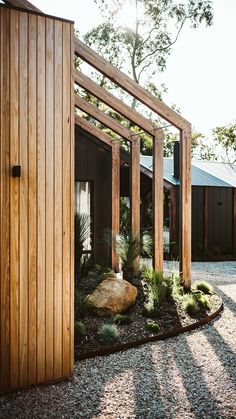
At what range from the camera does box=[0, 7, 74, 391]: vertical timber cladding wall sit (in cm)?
327

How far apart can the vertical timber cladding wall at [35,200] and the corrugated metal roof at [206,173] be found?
862 cm

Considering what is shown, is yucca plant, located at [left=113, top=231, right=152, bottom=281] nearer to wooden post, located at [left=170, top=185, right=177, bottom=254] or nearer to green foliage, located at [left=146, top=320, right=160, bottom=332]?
green foliage, located at [left=146, top=320, right=160, bottom=332]

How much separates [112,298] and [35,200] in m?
2.60

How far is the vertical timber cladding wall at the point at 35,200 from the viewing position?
3.27 m

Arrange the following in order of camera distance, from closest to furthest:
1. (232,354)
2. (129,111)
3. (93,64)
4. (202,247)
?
(232,354) → (93,64) → (129,111) → (202,247)

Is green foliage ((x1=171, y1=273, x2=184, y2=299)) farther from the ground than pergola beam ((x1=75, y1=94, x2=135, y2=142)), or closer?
closer

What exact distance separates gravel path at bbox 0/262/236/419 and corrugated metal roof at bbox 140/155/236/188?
A: 25.8 ft

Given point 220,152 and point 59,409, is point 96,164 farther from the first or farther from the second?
point 220,152

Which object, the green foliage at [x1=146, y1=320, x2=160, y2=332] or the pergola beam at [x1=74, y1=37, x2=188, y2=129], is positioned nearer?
the green foliage at [x1=146, y1=320, x2=160, y2=332]

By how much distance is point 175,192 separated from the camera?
39.3 feet

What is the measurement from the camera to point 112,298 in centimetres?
557

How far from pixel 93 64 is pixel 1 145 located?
2832 mm

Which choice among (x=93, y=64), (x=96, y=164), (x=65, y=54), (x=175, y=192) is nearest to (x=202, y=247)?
(x=175, y=192)

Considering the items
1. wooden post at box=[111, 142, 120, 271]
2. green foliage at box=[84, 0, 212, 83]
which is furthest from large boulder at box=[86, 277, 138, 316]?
green foliage at box=[84, 0, 212, 83]
